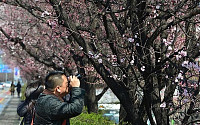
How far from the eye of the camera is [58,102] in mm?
3811

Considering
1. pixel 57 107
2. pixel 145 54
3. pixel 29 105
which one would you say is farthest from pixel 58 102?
pixel 145 54

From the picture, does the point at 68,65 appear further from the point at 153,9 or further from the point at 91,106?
the point at 153,9

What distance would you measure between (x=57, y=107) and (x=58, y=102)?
0.05m

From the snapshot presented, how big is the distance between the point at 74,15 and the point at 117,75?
416 centimetres

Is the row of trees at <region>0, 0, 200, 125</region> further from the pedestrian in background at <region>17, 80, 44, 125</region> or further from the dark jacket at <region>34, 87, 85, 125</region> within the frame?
the dark jacket at <region>34, 87, 85, 125</region>

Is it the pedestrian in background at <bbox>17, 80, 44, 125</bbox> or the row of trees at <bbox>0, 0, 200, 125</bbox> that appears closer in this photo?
the row of trees at <bbox>0, 0, 200, 125</bbox>

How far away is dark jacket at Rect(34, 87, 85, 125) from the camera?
3746 millimetres

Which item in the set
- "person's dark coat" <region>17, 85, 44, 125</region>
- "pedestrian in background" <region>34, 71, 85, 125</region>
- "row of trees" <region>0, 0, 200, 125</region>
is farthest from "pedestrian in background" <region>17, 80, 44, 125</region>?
"pedestrian in background" <region>34, 71, 85, 125</region>

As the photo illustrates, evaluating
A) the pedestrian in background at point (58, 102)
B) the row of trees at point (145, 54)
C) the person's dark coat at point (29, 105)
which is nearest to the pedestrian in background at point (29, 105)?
the person's dark coat at point (29, 105)

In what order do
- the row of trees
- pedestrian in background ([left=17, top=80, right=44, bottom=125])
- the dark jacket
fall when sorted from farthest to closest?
pedestrian in background ([left=17, top=80, right=44, bottom=125]), the row of trees, the dark jacket

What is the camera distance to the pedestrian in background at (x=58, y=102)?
12.3 feet

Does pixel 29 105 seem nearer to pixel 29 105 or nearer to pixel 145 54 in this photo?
pixel 29 105

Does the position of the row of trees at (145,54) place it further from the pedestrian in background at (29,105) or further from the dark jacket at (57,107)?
the dark jacket at (57,107)

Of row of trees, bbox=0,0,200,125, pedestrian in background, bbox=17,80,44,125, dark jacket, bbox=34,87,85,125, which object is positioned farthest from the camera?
pedestrian in background, bbox=17,80,44,125
